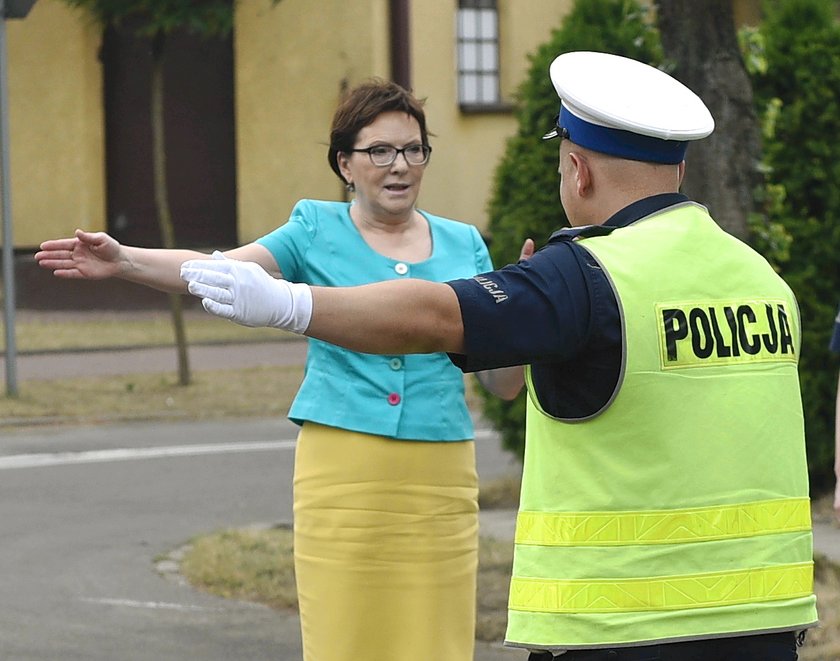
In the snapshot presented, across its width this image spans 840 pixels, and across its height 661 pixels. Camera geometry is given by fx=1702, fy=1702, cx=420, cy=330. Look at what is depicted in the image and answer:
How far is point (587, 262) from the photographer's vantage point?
2.85 meters

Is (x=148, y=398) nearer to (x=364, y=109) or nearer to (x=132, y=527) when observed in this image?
(x=132, y=527)

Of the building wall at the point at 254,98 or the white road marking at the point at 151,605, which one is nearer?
the white road marking at the point at 151,605

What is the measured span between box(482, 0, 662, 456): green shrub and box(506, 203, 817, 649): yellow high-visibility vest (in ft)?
18.8

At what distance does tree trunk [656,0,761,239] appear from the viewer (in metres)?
7.27

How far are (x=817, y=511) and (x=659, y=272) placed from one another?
659 cm

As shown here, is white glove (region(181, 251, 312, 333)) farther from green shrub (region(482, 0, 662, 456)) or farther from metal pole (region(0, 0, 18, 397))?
metal pole (region(0, 0, 18, 397))

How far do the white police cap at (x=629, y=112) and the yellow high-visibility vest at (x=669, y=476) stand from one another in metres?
0.13

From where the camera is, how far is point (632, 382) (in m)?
2.86

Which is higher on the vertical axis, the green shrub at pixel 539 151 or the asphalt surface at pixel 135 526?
the green shrub at pixel 539 151

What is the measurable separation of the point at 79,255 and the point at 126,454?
765 centimetres

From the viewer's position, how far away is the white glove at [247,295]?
9.00 ft

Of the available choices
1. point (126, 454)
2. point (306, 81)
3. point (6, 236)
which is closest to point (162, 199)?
point (6, 236)

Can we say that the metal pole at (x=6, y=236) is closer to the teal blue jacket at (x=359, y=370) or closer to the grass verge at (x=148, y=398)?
the grass verge at (x=148, y=398)

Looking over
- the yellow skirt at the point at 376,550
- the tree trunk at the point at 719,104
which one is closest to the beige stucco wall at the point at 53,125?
the tree trunk at the point at 719,104
